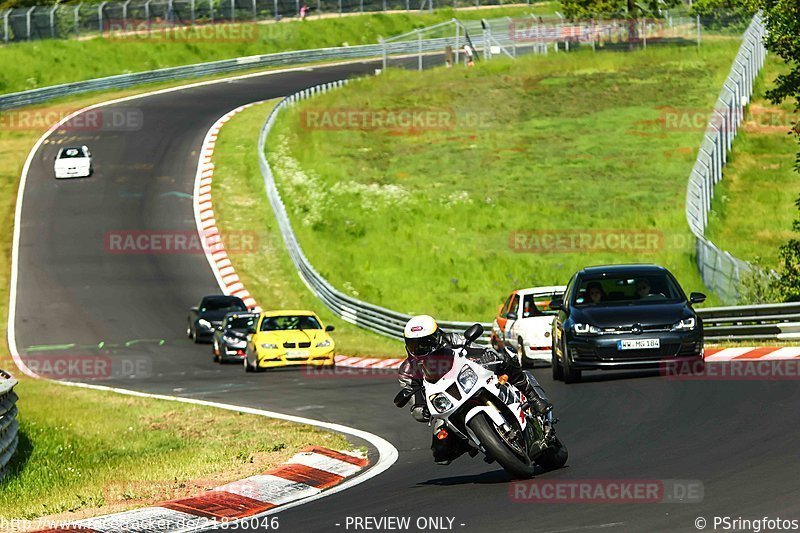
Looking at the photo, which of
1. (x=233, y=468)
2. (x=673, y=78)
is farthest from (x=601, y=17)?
(x=233, y=468)

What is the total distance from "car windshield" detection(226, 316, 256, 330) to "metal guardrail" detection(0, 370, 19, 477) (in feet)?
50.9

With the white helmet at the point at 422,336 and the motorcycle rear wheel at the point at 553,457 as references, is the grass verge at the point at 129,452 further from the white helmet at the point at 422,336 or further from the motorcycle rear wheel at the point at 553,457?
the motorcycle rear wheel at the point at 553,457

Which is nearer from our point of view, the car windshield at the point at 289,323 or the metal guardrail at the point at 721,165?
the car windshield at the point at 289,323

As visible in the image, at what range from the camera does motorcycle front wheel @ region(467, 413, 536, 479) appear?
1073 centimetres

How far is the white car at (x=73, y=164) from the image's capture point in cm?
5312

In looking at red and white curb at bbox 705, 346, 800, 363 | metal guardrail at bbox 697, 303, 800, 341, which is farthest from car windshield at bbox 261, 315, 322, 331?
red and white curb at bbox 705, 346, 800, 363

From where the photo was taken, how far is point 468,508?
9984mm

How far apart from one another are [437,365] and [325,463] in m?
2.91

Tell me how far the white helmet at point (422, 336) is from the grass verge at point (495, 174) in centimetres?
2129

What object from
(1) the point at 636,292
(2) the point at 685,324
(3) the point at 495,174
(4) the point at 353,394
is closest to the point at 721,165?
(3) the point at 495,174

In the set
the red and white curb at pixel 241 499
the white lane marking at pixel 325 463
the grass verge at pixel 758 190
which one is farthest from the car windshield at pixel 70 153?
the red and white curb at pixel 241 499

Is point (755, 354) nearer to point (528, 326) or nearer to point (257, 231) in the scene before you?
point (528, 326)

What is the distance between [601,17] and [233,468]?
64.4 m

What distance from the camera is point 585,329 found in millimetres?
18500
